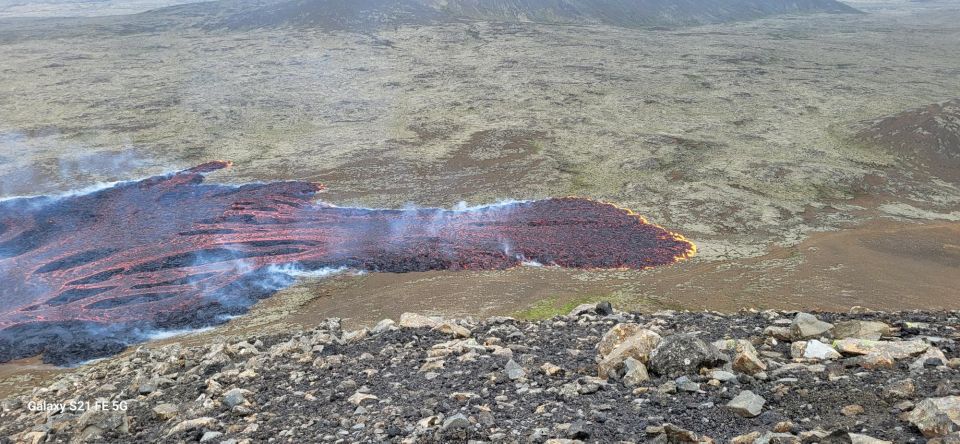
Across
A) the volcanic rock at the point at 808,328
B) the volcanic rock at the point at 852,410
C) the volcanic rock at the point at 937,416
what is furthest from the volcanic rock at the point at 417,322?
the volcanic rock at the point at 937,416

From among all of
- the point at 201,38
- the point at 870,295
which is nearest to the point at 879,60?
the point at 870,295

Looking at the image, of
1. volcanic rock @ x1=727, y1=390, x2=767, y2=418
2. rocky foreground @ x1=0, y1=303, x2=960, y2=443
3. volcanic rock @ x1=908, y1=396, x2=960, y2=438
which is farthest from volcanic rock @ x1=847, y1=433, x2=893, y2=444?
volcanic rock @ x1=727, y1=390, x2=767, y2=418

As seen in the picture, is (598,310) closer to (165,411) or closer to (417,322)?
(417,322)

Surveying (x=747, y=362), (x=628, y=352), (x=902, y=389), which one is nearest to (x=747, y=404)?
(x=747, y=362)

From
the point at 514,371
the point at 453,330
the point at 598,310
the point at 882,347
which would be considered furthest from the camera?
the point at 598,310

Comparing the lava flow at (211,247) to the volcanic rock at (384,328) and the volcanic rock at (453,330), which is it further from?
the volcanic rock at (453,330)

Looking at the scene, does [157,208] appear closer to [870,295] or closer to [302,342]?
[302,342]
